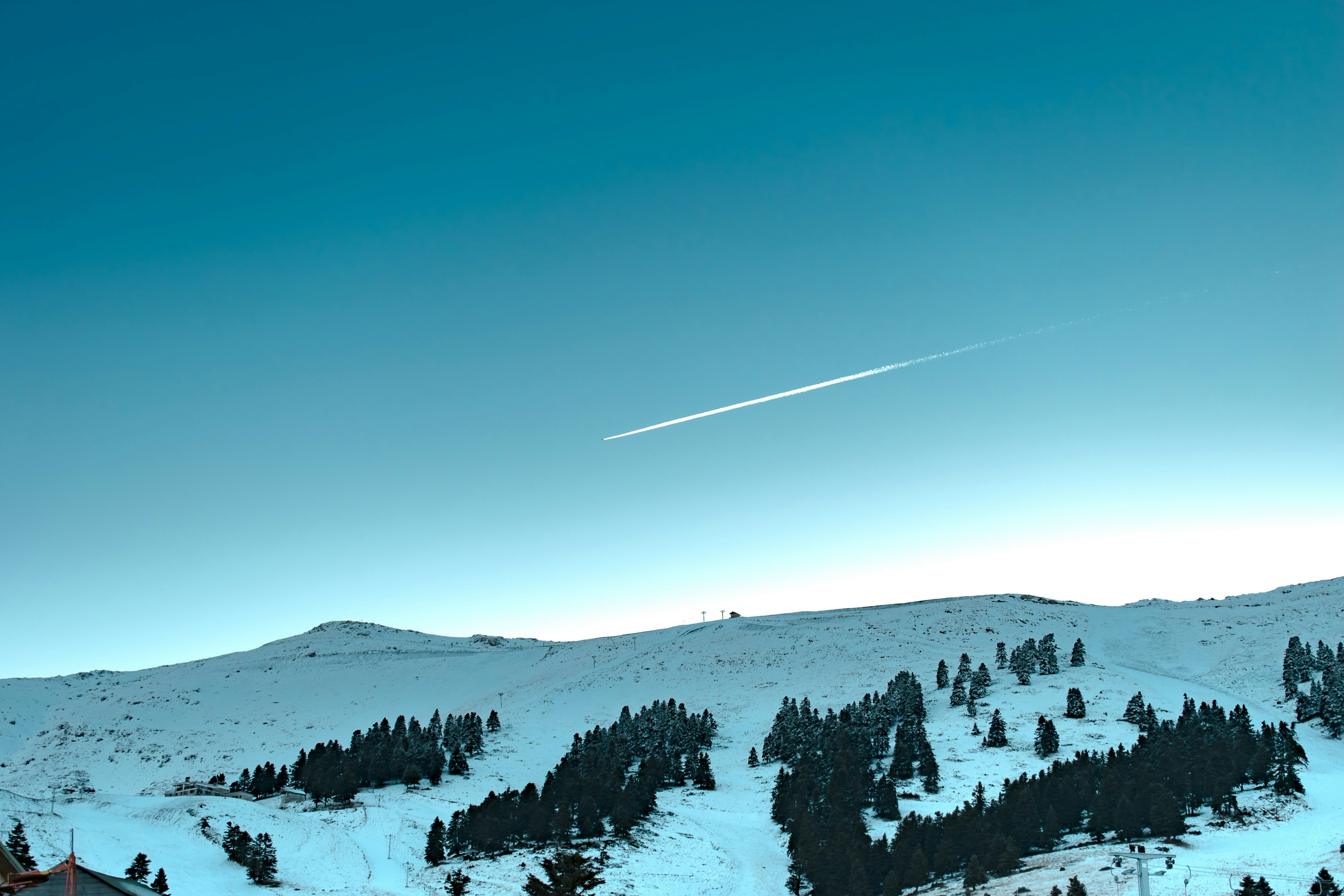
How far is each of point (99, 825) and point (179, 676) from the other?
363ft

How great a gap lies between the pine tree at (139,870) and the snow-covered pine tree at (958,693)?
7950 cm

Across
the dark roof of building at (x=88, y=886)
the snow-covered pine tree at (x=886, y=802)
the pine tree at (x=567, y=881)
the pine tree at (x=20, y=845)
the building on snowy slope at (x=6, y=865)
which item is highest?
the building on snowy slope at (x=6, y=865)

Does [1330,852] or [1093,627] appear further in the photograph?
[1093,627]

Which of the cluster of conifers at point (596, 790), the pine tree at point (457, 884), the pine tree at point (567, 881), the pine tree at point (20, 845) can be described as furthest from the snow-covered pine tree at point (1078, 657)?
the pine tree at point (20, 845)

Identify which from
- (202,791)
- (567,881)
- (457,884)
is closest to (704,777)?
(457,884)

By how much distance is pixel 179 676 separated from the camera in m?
152

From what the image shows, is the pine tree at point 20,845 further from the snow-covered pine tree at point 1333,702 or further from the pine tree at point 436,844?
the snow-covered pine tree at point 1333,702

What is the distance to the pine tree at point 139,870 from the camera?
42.7 meters

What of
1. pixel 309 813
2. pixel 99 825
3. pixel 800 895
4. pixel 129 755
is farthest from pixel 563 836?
pixel 129 755

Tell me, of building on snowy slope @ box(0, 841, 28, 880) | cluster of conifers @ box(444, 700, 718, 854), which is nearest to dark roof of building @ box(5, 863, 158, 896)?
building on snowy slope @ box(0, 841, 28, 880)

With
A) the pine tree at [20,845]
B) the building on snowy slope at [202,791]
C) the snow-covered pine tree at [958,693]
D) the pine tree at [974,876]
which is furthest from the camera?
the snow-covered pine tree at [958,693]

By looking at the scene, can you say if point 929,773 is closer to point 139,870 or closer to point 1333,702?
point 1333,702

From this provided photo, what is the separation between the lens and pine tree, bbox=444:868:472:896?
145 ft

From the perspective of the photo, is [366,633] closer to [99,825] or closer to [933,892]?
[99,825]
